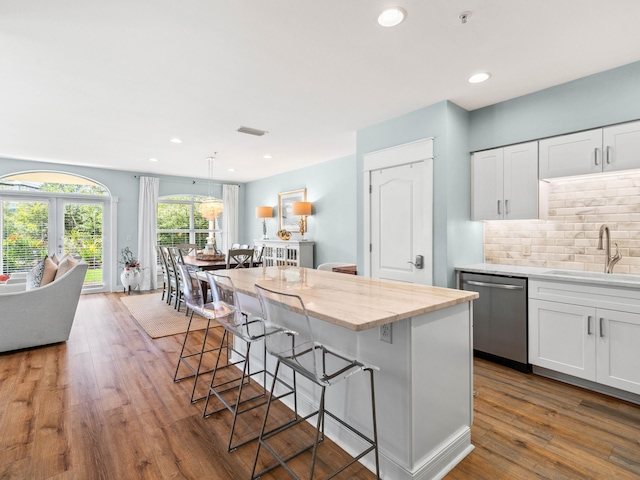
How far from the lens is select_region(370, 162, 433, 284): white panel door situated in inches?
136

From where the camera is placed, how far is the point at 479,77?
9.05ft

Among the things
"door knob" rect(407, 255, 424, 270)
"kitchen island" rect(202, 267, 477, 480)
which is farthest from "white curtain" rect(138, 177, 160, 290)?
"kitchen island" rect(202, 267, 477, 480)

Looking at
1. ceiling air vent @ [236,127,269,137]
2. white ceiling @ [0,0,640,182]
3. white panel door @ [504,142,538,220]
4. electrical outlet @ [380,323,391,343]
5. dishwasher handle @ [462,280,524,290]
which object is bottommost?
electrical outlet @ [380,323,391,343]

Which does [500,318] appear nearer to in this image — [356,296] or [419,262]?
[419,262]

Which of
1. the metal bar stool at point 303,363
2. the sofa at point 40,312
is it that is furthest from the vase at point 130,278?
the metal bar stool at point 303,363

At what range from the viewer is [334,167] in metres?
5.91

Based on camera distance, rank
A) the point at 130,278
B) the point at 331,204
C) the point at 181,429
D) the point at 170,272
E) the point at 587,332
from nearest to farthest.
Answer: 1. the point at 181,429
2. the point at 587,332
3. the point at 170,272
4. the point at 331,204
5. the point at 130,278

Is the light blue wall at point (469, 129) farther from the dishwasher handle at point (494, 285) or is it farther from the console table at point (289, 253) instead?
the console table at point (289, 253)

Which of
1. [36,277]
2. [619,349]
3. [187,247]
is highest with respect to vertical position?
[187,247]

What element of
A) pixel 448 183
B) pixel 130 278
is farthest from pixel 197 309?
pixel 130 278

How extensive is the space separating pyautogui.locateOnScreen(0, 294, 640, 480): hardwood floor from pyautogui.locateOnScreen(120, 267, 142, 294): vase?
3571 millimetres

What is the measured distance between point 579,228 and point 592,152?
0.71m

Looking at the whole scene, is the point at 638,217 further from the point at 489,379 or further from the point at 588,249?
the point at 489,379

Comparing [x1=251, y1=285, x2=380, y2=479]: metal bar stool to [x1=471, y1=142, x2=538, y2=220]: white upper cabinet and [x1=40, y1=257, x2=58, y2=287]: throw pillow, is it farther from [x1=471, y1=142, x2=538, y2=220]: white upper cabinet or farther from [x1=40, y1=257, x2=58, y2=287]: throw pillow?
[x1=40, y1=257, x2=58, y2=287]: throw pillow
